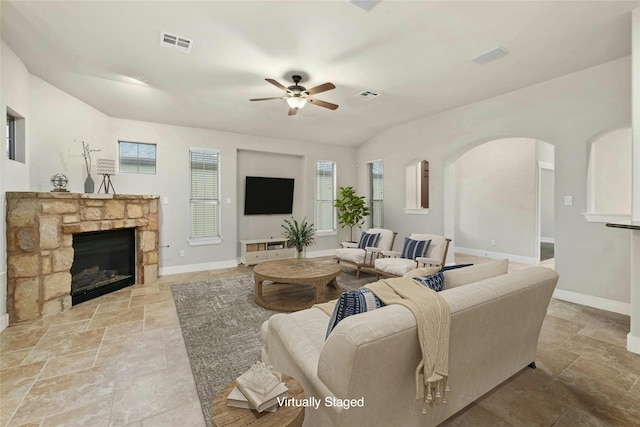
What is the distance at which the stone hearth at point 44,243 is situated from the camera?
311 centimetres

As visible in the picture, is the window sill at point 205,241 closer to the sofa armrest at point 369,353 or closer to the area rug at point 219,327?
the area rug at point 219,327

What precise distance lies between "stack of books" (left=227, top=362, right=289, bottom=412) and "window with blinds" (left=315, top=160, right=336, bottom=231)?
6.01 m

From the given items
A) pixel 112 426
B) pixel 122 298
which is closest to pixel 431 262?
pixel 112 426

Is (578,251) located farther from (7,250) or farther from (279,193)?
(7,250)

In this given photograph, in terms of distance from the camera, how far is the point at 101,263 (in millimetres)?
4297

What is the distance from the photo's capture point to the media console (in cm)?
592

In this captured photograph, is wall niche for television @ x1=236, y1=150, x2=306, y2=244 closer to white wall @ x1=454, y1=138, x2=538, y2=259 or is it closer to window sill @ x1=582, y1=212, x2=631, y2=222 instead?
white wall @ x1=454, y1=138, x2=538, y2=259

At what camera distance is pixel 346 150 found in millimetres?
7484

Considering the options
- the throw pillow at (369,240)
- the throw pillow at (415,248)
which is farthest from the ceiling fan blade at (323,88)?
the throw pillow at (369,240)

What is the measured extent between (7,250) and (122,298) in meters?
1.37

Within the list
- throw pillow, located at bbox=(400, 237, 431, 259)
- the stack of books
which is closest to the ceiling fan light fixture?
throw pillow, located at bbox=(400, 237, 431, 259)

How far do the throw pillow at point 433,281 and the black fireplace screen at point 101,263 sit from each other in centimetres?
441

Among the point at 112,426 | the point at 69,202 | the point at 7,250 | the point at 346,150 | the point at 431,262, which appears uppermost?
the point at 346,150

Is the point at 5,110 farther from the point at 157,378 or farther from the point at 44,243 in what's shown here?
the point at 157,378
